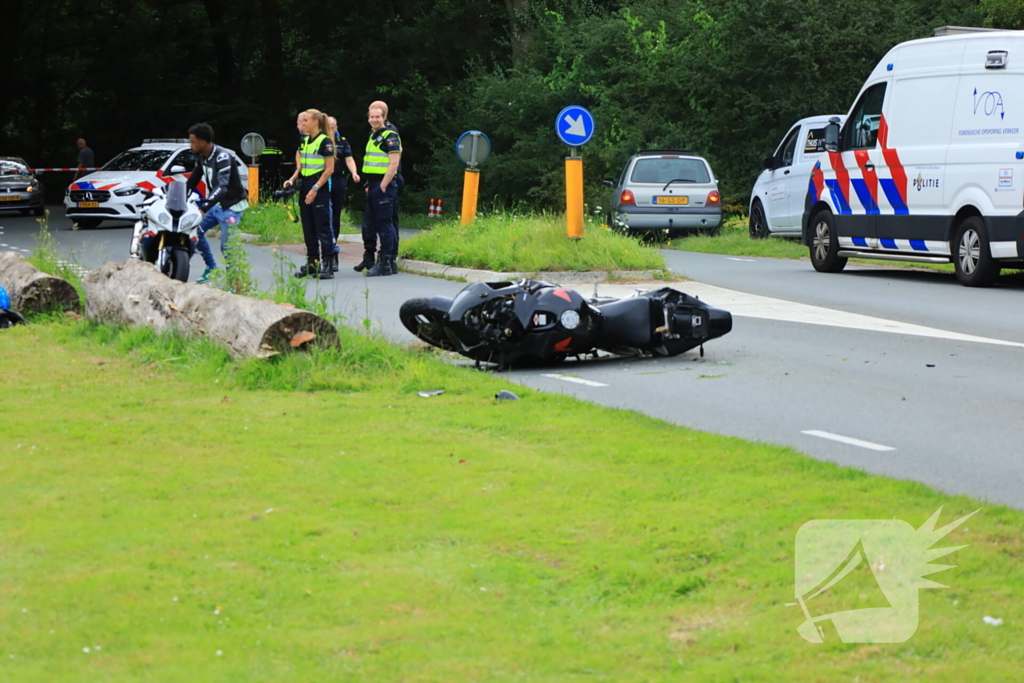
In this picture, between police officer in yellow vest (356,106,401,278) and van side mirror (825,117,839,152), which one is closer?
police officer in yellow vest (356,106,401,278)

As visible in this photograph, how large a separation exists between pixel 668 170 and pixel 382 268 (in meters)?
9.03

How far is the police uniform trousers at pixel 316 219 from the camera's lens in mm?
15789

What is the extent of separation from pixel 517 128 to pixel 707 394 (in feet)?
90.1

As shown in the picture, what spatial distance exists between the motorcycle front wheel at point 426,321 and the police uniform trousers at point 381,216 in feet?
22.9

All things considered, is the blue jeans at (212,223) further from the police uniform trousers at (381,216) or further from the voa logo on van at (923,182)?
the voa logo on van at (923,182)

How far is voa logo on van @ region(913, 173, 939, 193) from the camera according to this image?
16.2m

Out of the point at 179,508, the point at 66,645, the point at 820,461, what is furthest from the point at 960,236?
the point at 66,645

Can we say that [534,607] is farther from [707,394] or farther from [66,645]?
[707,394]

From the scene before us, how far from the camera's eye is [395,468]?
237 inches

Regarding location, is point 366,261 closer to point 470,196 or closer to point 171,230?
point 470,196

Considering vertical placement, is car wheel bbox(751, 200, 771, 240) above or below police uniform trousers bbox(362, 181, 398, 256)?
below

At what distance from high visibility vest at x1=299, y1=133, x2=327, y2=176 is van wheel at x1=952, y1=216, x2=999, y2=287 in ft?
24.5

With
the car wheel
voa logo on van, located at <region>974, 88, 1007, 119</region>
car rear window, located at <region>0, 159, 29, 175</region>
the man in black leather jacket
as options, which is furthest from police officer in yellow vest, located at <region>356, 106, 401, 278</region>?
car rear window, located at <region>0, 159, 29, 175</region>

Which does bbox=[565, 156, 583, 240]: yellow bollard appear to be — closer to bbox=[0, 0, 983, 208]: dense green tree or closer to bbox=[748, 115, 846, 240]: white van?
bbox=[748, 115, 846, 240]: white van
